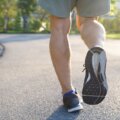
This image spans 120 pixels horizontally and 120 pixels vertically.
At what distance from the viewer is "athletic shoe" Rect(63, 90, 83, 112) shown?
3000 mm

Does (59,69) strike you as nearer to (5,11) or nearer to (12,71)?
(12,71)

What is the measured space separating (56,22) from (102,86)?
2.06ft

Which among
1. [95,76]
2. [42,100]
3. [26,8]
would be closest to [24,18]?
[26,8]

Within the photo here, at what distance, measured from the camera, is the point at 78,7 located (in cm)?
A: 302

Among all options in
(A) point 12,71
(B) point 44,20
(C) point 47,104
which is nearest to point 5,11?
(B) point 44,20

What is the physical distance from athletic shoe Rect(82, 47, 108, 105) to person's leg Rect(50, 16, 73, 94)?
1.12 ft

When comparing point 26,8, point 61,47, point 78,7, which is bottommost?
point 26,8

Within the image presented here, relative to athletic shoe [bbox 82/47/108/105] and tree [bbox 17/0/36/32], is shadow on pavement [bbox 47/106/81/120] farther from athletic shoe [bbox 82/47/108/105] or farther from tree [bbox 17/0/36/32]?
tree [bbox 17/0/36/32]

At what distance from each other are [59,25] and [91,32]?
0.23 meters

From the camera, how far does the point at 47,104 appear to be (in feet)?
11.0

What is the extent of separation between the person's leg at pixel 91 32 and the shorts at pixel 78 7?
65 mm

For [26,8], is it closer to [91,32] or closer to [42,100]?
[42,100]

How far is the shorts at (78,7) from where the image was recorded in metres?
2.91

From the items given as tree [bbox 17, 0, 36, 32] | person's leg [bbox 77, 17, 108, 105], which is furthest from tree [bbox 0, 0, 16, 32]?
person's leg [bbox 77, 17, 108, 105]
